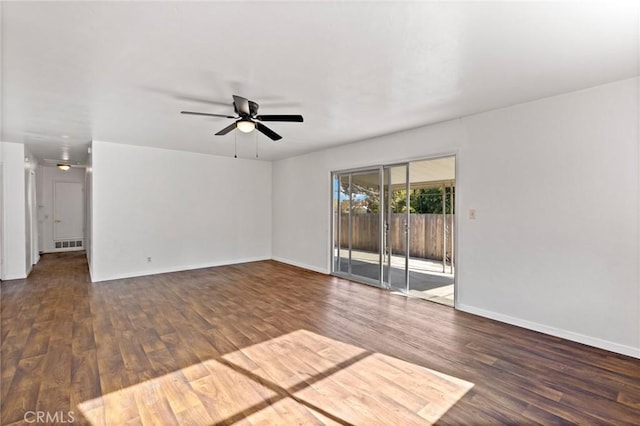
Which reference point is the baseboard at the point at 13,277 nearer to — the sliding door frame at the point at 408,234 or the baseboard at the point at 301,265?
the baseboard at the point at 301,265

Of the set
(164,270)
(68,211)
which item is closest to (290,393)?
(164,270)

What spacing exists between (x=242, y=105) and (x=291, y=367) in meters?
2.60

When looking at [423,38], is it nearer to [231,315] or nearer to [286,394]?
[286,394]

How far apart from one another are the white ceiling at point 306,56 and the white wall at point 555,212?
12.3 inches

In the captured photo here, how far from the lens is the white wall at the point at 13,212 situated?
5.45 meters

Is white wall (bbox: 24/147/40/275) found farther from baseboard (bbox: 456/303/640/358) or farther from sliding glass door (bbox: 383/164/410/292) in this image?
baseboard (bbox: 456/303/640/358)

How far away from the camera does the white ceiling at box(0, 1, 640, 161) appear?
6.22ft

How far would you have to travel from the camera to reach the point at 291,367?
2.56m

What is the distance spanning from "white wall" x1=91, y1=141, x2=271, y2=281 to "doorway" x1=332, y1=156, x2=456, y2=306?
2.55 m

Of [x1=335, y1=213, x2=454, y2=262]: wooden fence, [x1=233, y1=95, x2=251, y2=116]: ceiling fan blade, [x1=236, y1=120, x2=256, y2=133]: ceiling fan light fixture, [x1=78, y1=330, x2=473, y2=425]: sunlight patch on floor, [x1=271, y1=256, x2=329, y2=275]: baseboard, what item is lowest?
[x1=78, y1=330, x2=473, y2=425]: sunlight patch on floor

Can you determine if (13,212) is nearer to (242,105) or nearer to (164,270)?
(164,270)

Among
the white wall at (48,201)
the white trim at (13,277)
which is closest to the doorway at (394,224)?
the white trim at (13,277)

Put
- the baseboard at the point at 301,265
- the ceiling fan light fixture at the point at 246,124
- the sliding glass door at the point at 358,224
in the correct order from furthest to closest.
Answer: the baseboard at the point at 301,265
the sliding glass door at the point at 358,224
the ceiling fan light fixture at the point at 246,124

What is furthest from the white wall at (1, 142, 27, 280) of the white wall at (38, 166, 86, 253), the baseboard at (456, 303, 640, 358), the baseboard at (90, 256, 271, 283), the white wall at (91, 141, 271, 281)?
the baseboard at (456, 303, 640, 358)
